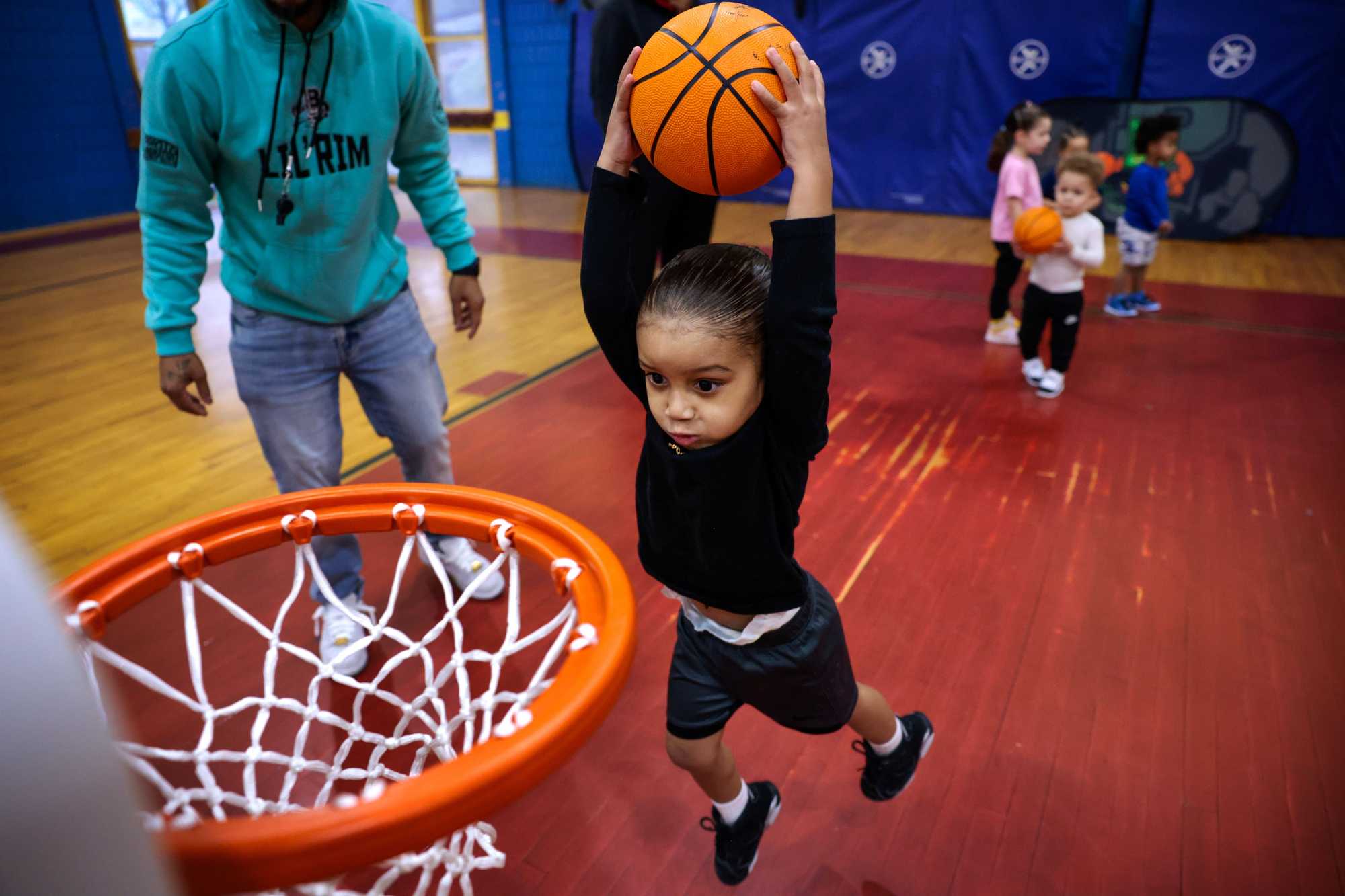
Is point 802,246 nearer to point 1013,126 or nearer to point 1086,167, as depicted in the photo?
point 1086,167

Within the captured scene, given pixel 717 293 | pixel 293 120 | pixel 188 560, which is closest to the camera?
pixel 717 293

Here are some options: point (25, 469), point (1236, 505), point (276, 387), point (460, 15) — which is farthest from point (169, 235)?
point (460, 15)

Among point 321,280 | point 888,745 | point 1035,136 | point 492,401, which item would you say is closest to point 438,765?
point 888,745

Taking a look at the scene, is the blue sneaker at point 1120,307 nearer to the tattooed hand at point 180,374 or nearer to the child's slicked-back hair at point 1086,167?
Answer: the child's slicked-back hair at point 1086,167

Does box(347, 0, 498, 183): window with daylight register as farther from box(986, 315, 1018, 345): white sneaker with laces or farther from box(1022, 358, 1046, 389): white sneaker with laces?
box(1022, 358, 1046, 389): white sneaker with laces

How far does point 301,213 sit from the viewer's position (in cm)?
205

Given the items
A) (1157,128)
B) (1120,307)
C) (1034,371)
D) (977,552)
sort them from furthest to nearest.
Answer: (1120,307), (1157,128), (1034,371), (977,552)

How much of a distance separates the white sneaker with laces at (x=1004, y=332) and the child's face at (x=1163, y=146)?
59.8 inches

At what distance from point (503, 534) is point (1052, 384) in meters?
3.64

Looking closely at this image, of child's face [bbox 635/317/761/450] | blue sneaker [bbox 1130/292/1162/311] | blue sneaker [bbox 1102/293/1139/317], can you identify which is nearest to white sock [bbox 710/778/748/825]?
child's face [bbox 635/317/761/450]

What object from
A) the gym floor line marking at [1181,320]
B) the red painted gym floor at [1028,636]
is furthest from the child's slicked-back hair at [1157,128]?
the red painted gym floor at [1028,636]

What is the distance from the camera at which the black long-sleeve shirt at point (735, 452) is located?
1.22 meters

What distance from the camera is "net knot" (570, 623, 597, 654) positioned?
1166 millimetres

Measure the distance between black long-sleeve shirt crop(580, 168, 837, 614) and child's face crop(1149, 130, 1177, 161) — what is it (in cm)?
529
